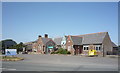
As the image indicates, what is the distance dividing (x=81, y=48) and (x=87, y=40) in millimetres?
3754

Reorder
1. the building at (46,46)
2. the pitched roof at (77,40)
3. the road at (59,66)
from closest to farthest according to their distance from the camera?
1. the road at (59,66)
2. the pitched roof at (77,40)
3. the building at (46,46)

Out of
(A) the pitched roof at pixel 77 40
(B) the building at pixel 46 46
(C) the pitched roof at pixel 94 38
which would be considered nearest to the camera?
(C) the pitched roof at pixel 94 38

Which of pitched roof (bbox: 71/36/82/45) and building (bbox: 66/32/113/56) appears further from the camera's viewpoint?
pitched roof (bbox: 71/36/82/45)

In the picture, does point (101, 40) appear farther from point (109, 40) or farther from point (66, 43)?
point (66, 43)

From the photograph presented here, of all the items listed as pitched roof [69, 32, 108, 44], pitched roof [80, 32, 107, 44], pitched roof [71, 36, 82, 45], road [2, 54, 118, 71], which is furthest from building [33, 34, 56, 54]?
road [2, 54, 118, 71]

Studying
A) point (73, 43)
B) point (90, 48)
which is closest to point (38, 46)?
point (73, 43)

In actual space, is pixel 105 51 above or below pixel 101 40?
below

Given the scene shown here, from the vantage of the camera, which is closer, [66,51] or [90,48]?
[90,48]

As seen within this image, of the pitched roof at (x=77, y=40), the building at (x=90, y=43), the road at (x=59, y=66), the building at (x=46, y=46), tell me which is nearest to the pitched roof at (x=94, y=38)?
the building at (x=90, y=43)

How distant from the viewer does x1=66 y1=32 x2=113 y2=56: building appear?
42.1 meters

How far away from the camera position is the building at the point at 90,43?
1658 inches

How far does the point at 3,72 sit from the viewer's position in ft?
38.0

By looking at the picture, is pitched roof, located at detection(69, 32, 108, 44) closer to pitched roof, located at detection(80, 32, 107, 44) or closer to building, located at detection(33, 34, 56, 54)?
pitched roof, located at detection(80, 32, 107, 44)

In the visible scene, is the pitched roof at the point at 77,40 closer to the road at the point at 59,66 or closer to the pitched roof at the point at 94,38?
the pitched roof at the point at 94,38
